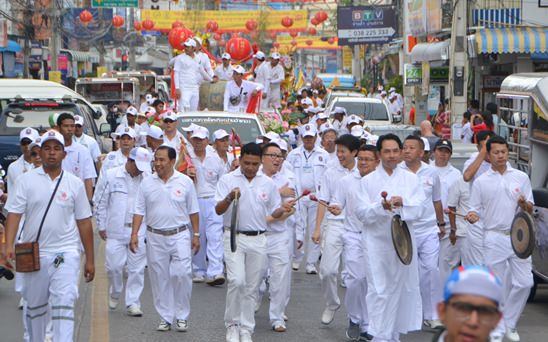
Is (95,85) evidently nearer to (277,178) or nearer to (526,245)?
(277,178)

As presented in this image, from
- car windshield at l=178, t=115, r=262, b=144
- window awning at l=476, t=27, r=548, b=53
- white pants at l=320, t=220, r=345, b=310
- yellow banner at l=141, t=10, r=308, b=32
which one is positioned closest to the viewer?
white pants at l=320, t=220, r=345, b=310

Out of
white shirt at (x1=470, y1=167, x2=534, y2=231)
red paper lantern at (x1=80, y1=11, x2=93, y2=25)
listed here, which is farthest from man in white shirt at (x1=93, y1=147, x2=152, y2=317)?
red paper lantern at (x1=80, y1=11, x2=93, y2=25)

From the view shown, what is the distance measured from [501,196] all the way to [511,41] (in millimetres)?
17236

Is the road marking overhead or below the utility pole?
below

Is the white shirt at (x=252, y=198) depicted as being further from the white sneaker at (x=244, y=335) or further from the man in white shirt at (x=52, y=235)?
the man in white shirt at (x=52, y=235)

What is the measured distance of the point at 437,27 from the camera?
3412 cm

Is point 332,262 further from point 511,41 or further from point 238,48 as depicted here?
point 511,41

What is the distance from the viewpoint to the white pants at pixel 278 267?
33.4ft

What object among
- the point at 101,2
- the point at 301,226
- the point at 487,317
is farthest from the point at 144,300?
the point at 101,2

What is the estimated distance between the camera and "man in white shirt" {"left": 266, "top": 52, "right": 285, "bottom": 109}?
2200 cm

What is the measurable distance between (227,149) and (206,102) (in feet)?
23.5

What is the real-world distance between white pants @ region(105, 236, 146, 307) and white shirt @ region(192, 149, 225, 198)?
1.65 m

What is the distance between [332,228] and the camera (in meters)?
11.0

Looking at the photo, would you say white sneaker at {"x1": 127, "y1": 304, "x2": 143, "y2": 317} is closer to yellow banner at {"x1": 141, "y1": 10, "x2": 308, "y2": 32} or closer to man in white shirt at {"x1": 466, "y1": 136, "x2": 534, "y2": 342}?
man in white shirt at {"x1": 466, "y1": 136, "x2": 534, "y2": 342}
